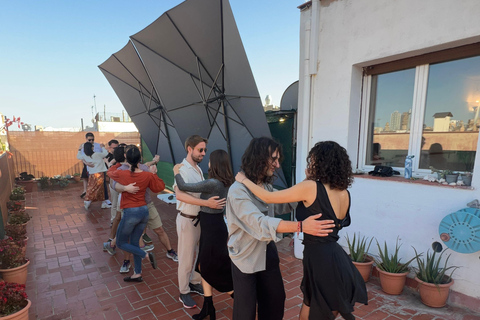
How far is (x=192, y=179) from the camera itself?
251 cm

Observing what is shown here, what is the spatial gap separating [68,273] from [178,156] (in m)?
4.38

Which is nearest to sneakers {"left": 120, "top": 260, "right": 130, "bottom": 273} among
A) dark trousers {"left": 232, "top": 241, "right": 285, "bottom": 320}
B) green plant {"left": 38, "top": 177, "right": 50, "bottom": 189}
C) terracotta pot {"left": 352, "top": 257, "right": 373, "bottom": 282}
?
dark trousers {"left": 232, "top": 241, "right": 285, "bottom": 320}

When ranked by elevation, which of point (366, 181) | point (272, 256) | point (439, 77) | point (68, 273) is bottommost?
point (68, 273)

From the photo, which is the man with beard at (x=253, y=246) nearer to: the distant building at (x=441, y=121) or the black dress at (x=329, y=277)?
the black dress at (x=329, y=277)

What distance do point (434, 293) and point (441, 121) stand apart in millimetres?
1861

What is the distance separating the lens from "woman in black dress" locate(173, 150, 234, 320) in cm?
221

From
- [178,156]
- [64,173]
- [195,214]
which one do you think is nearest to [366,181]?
[195,214]

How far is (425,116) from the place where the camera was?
9.71 ft

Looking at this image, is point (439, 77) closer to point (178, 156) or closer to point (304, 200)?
point (304, 200)

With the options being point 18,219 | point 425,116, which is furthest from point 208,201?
point 18,219

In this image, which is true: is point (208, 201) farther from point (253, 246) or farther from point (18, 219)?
point (18, 219)

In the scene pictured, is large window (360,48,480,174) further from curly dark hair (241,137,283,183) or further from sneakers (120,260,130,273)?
sneakers (120,260,130,273)

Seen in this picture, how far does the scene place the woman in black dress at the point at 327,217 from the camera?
5.25ft

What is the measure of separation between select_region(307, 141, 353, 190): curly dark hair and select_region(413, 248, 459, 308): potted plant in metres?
1.86
